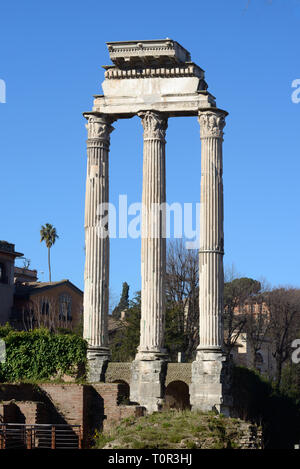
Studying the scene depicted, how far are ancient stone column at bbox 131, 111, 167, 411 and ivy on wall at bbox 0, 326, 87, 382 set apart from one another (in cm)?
235

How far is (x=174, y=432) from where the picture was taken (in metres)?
32.6

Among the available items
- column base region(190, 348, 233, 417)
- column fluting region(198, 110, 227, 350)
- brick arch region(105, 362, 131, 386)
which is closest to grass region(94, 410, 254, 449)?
column base region(190, 348, 233, 417)

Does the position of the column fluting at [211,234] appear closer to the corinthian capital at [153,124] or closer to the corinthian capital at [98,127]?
the corinthian capital at [153,124]

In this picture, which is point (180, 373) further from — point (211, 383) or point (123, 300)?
point (123, 300)

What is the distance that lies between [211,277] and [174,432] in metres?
9.07

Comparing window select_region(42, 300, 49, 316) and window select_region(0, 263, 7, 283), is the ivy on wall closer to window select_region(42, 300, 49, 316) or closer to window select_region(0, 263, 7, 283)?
window select_region(0, 263, 7, 283)

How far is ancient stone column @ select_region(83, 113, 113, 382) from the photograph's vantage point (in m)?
41.4

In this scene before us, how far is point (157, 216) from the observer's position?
136 feet

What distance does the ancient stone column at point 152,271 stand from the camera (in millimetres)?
39906

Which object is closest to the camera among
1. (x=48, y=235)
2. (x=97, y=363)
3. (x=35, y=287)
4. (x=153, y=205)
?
(x=97, y=363)

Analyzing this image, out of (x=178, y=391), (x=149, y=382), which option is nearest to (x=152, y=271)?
(x=149, y=382)

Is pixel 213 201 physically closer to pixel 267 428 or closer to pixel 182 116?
pixel 182 116
